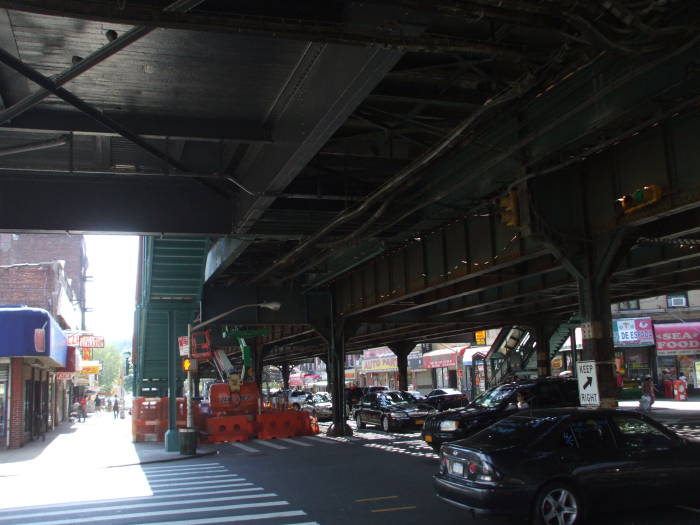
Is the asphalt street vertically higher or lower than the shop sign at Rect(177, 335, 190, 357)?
lower

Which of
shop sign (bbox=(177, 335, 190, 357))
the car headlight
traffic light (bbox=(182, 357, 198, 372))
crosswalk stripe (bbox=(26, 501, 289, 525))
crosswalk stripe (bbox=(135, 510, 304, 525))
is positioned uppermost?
shop sign (bbox=(177, 335, 190, 357))

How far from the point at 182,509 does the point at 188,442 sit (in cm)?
1038

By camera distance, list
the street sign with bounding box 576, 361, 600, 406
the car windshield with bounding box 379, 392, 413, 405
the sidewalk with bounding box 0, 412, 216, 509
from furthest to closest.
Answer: the car windshield with bounding box 379, 392, 413, 405, the sidewalk with bounding box 0, 412, 216, 509, the street sign with bounding box 576, 361, 600, 406

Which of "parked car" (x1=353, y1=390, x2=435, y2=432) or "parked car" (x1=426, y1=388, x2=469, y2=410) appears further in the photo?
"parked car" (x1=426, y1=388, x2=469, y2=410)

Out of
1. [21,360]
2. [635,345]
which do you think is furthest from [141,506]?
[635,345]

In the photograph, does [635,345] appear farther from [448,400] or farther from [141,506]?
[141,506]

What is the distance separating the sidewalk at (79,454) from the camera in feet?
63.3

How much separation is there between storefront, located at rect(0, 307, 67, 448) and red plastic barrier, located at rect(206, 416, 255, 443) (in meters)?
6.68

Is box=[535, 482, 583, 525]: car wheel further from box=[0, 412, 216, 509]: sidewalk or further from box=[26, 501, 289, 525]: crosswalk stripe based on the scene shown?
box=[0, 412, 216, 509]: sidewalk

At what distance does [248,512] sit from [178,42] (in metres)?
7.23

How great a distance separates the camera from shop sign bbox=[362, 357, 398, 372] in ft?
243

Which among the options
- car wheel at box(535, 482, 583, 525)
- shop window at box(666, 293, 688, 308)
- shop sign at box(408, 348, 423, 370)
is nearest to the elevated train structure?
car wheel at box(535, 482, 583, 525)

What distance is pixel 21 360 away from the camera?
25281 mm

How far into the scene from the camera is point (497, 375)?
132ft
